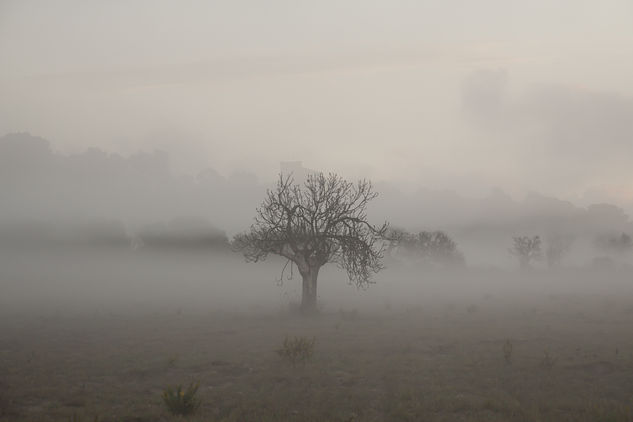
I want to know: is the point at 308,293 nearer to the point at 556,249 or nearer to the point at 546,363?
the point at 546,363

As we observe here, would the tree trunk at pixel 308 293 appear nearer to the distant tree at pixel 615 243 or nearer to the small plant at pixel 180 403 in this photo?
the small plant at pixel 180 403

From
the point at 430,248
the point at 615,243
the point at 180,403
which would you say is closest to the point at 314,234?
the point at 180,403

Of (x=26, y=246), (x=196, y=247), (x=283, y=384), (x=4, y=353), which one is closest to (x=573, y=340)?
(x=283, y=384)

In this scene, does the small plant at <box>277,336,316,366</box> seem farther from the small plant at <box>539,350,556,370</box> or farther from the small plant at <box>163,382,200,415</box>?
the small plant at <box>539,350,556,370</box>

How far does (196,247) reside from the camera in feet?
318

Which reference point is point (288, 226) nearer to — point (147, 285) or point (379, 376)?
point (379, 376)

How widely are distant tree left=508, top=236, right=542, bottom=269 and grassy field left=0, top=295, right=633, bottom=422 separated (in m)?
98.4

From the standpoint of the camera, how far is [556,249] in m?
128

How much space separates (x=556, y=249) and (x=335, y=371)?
130m

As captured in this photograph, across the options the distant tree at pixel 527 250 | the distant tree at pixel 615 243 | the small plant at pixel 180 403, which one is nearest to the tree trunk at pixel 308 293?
the small plant at pixel 180 403

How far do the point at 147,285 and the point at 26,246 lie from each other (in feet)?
166

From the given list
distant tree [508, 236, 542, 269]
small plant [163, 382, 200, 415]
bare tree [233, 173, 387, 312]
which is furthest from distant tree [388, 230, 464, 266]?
small plant [163, 382, 200, 415]

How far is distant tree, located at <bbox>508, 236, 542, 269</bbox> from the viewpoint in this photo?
11997 centimetres

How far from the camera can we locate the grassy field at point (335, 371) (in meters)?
10.9
